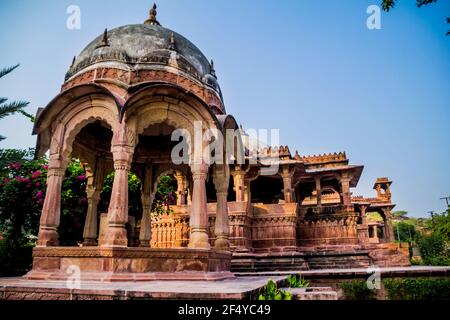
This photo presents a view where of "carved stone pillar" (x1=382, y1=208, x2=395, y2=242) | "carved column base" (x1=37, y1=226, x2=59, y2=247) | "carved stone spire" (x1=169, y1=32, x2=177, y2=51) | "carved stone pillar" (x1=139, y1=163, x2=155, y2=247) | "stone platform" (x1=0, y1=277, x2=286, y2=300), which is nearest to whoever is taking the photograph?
"stone platform" (x1=0, y1=277, x2=286, y2=300)

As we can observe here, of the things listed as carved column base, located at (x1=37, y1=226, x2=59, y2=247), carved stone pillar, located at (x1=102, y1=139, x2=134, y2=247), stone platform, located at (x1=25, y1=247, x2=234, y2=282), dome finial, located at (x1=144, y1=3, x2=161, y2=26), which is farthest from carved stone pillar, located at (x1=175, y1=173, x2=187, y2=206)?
stone platform, located at (x1=25, y1=247, x2=234, y2=282)

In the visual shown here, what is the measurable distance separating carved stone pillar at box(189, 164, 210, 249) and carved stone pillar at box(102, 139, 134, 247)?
1.42 meters

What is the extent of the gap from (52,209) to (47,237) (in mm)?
605

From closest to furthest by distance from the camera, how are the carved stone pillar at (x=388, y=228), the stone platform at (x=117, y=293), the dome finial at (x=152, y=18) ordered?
the stone platform at (x=117, y=293), the dome finial at (x=152, y=18), the carved stone pillar at (x=388, y=228)

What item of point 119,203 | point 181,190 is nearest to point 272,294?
point 119,203

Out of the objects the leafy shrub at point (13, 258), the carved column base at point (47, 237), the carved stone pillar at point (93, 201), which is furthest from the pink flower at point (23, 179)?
the carved column base at point (47, 237)

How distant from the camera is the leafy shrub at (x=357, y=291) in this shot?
370 inches

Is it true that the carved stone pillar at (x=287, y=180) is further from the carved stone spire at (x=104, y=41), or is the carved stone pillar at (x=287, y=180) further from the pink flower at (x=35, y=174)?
the pink flower at (x=35, y=174)

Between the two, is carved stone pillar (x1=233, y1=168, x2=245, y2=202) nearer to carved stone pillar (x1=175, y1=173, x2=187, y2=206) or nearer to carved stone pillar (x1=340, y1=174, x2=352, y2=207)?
carved stone pillar (x1=175, y1=173, x2=187, y2=206)

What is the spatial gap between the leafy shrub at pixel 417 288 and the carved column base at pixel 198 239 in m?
5.87

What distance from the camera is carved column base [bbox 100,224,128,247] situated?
6.51 meters

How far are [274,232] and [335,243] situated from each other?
10.4 ft

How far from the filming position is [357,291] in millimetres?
9438
